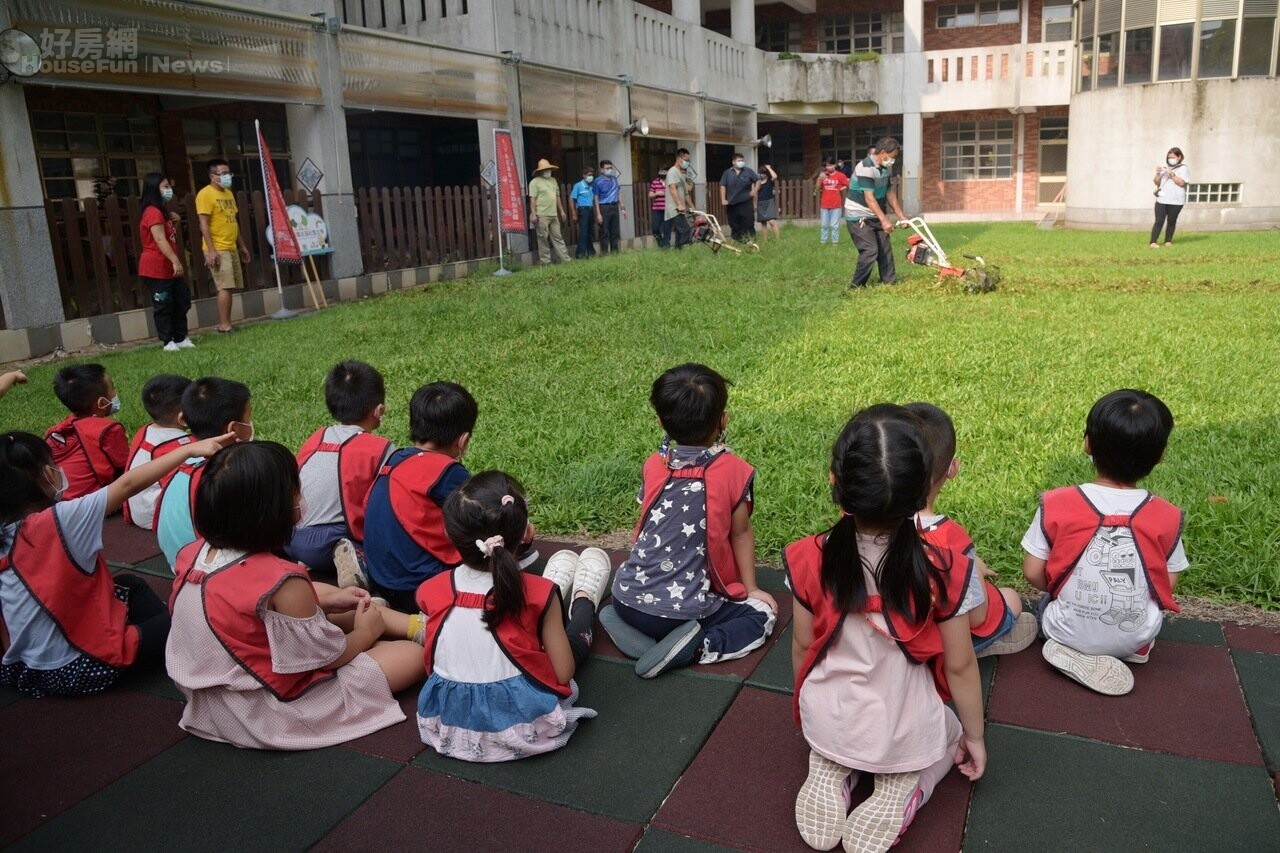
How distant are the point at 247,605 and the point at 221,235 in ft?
27.5

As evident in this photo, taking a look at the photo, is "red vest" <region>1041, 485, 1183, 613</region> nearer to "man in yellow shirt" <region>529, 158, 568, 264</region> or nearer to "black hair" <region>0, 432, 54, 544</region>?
"black hair" <region>0, 432, 54, 544</region>

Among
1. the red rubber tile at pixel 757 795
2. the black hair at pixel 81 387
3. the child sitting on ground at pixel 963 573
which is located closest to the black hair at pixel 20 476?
the black hair at pixel 81 387

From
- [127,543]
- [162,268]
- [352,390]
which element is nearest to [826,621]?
[352,390]

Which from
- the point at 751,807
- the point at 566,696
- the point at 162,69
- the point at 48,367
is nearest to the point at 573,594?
the point at 566,696

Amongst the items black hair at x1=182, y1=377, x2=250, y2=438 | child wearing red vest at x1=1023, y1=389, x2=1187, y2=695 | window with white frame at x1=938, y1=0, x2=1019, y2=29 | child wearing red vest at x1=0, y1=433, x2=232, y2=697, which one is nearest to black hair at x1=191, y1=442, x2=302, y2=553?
child wearing red vest at x1=0, y1=433, x2=232, y2=697

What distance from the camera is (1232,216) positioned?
18062 mm

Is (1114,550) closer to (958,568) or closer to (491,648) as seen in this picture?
(958,568)

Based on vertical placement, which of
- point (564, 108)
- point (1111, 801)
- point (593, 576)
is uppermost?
point (564, 108)

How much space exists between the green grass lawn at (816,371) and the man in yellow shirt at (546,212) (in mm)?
3417

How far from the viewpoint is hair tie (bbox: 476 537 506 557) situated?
7.66 ft

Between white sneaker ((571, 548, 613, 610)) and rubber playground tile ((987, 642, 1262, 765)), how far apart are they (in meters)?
1.25

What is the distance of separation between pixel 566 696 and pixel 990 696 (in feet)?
3.68

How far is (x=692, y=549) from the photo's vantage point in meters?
2.89

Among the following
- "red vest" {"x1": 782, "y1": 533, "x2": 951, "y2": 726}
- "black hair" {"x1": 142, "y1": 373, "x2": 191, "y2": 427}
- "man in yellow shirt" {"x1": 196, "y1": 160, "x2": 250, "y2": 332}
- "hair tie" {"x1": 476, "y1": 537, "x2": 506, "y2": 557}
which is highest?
"man in yellow shirt" {"x1": 196, "y1": 160, "x2": 250, "y2": 332}
